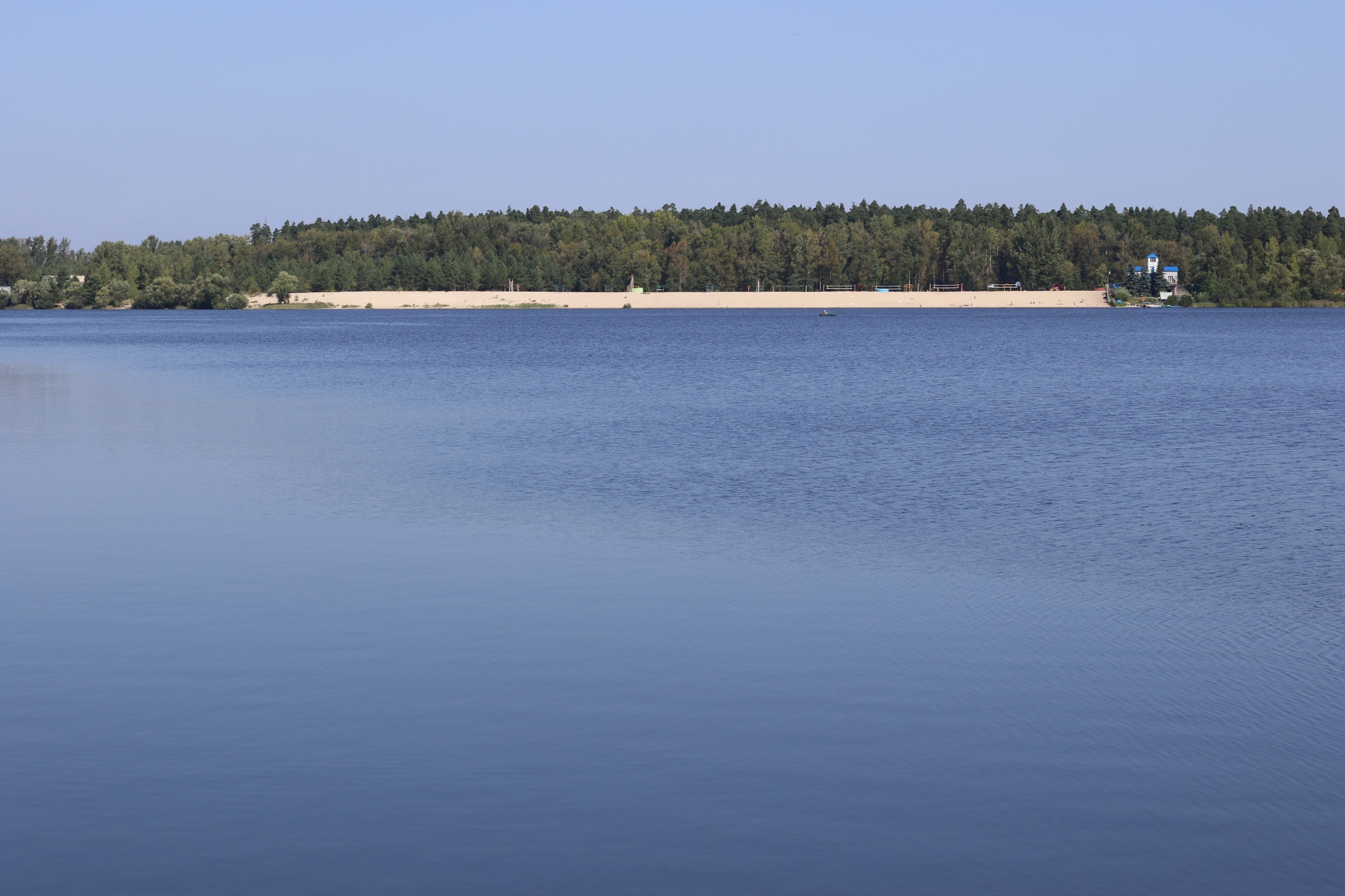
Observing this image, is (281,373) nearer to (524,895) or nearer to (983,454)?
(983,454)

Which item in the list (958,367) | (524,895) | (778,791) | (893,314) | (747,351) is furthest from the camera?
(893,314)

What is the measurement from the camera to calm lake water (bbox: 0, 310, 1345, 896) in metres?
8.19

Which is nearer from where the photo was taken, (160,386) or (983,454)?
(983,454)

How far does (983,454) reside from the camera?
28.2m

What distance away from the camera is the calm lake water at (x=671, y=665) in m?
8.19

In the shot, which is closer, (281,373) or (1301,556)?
(1301,556)

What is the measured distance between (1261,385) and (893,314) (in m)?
140

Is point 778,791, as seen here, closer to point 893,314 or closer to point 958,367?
point 958,367

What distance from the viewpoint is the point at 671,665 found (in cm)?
1215

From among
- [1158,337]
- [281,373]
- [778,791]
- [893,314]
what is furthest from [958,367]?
[893,314]

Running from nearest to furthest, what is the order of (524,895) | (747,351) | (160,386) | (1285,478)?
(524,895)
(1285,478)
(160,386)
(747,351)

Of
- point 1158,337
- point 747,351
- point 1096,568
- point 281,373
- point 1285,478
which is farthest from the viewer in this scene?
point 1158,337

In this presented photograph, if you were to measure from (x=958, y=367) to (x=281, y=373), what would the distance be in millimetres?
32856

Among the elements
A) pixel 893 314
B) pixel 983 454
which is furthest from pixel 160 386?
pixel 893 314
